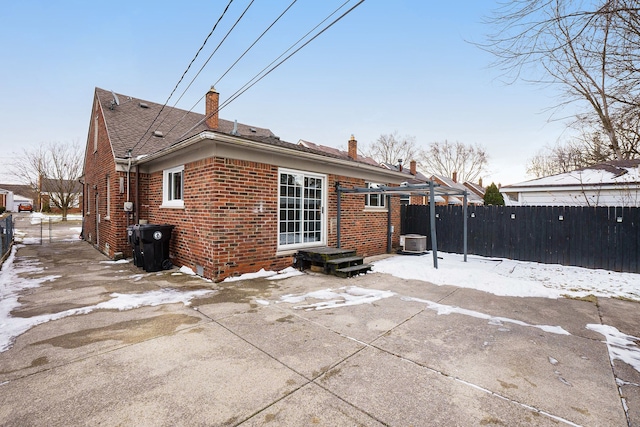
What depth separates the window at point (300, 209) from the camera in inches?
276

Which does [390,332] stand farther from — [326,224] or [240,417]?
[326,224]

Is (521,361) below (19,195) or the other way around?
below

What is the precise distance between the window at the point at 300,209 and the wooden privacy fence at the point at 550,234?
556 cm

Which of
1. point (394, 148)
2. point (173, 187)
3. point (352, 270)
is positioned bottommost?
point (352, 270)

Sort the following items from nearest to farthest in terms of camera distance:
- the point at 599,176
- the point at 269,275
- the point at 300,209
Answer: the point at 269,275 < the point at 300,209 < the point at 599,176

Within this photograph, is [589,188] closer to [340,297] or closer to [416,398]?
[340,297]

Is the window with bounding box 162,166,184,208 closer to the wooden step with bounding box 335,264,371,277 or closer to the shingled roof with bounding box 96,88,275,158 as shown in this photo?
the shingled roof with bounding box 96,88,275,158

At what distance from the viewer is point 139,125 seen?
10.5m

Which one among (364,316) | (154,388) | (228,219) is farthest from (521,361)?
(228,219)

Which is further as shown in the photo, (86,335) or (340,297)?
(340,297)

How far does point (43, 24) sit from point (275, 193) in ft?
23.6

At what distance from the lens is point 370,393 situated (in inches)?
90.6

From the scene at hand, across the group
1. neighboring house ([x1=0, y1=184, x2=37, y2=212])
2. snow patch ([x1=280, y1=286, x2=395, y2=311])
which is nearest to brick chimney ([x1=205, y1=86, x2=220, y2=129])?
snow patch ([x1=280, y1=286, x2=395, y2=311])

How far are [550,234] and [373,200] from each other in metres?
5.48
